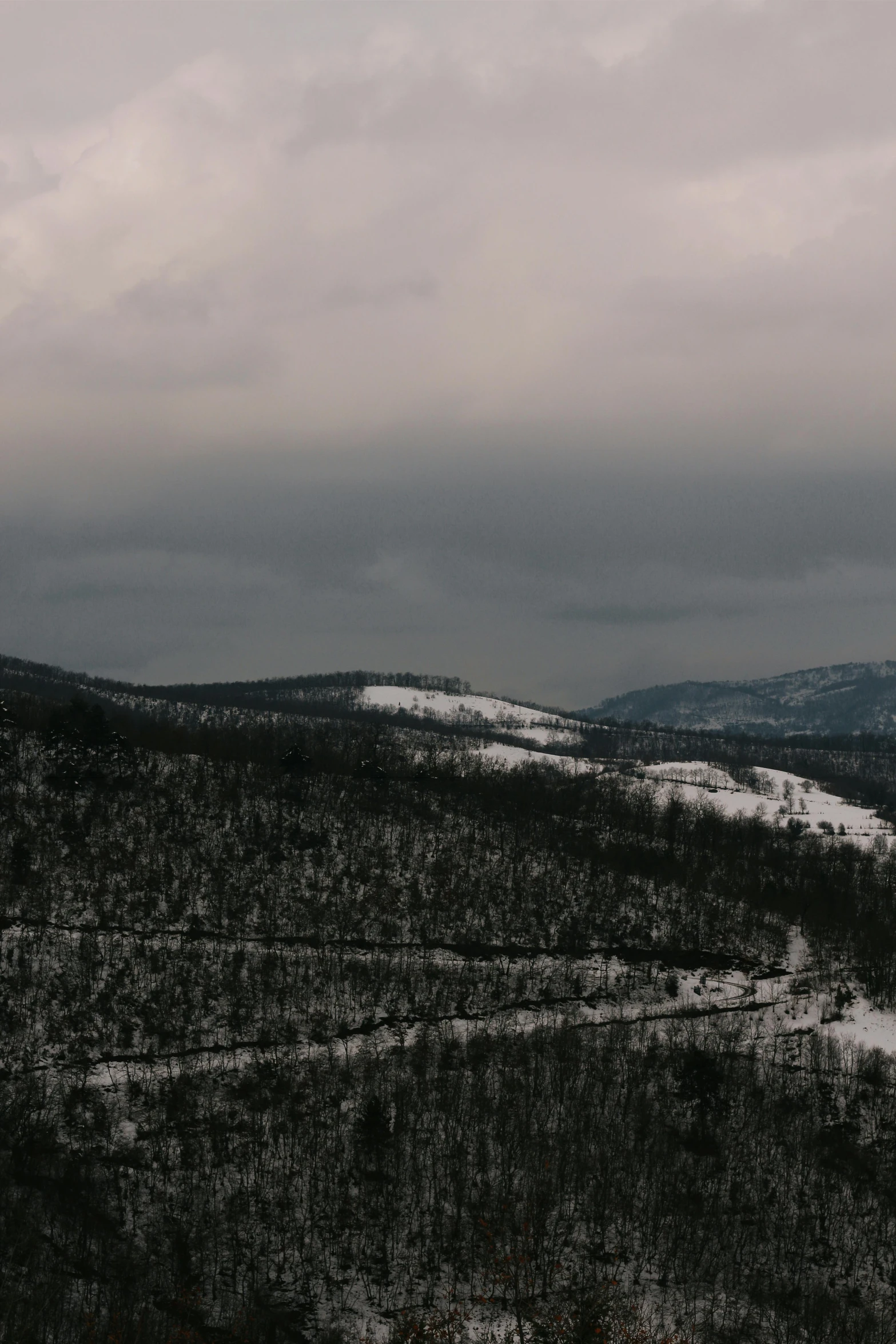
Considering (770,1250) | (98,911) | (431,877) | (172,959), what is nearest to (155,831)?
(98,911)

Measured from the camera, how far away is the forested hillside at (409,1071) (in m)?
58.2

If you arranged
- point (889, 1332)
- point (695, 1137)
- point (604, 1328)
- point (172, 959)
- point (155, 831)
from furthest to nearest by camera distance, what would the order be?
point (155, 831)
point (172, 959)
point (695, 1137)
point (889, 1332)
point (604, 1328)

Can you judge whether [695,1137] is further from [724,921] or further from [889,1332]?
[724,921]

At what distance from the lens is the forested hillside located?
5825 centimetres

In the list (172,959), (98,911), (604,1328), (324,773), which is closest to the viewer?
(604,1328)

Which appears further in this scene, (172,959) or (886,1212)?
(172,959)

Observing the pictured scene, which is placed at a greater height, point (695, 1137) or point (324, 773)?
point (324, 773)

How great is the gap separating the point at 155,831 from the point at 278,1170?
57.2 m

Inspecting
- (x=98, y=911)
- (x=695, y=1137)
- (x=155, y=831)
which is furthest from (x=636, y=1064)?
(x=155, y=831)

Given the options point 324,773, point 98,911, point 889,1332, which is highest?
point 324,773

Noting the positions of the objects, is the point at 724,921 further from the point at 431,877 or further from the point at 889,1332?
A: the point at 889,1332

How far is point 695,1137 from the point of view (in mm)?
74312

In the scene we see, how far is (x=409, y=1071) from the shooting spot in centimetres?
8012

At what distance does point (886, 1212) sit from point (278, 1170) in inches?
1660
